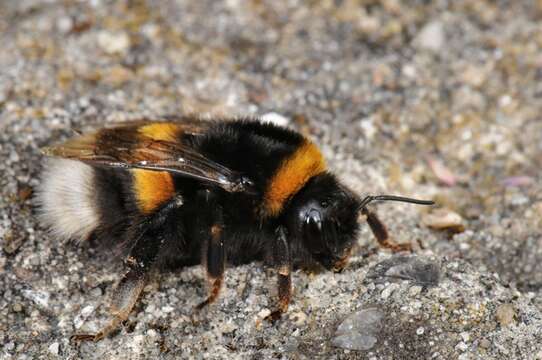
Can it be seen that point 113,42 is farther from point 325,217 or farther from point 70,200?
point 325,217

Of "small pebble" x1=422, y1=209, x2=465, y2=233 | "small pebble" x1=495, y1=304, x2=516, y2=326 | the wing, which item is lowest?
"small pebble" x1=495, y1=304, x2=516, y2=326

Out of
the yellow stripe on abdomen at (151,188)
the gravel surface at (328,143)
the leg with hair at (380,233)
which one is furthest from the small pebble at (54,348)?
the leg with hair at (380,233)

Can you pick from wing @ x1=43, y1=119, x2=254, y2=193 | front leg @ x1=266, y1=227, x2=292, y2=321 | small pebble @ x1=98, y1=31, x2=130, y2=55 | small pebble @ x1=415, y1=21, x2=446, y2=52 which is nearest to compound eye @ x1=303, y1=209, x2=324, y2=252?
front leg @ x1=266, y1=227, x2=292, y2=321

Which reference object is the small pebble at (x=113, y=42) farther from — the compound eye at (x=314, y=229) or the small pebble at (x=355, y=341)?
the small pebble at (x=355, y=341)

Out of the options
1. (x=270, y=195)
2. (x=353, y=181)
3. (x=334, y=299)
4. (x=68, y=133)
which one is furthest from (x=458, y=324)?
(x=68, y=133)

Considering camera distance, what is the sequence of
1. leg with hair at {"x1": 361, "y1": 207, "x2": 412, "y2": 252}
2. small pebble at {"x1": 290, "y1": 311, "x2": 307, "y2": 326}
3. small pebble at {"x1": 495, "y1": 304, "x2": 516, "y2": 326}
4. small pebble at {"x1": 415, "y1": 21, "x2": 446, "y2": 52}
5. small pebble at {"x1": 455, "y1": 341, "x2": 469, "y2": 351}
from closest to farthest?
small pebble at {"x1": 455, "y1": 341, "x2": 469, "y2": 351}, small pebble at {"x1": 495, "y1": 304, "x2": 516, "y2": 326}, small pebble at {"x1": 290, "y1": 311, "x2": 307, "y2": 326}, leg with hair at {"x1": 361, "y1": 207, "x2": 412, "y2": 252}, small pebble at {"x1": 415, "y1": 21, "x2": 446, "y2": 52}

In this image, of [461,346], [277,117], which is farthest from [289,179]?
[277,117]

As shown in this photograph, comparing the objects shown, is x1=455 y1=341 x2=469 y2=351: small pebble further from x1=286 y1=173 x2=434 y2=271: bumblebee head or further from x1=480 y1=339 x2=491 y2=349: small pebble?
x1=286 y1=173 x2=434 y2=271: bumblebee head
